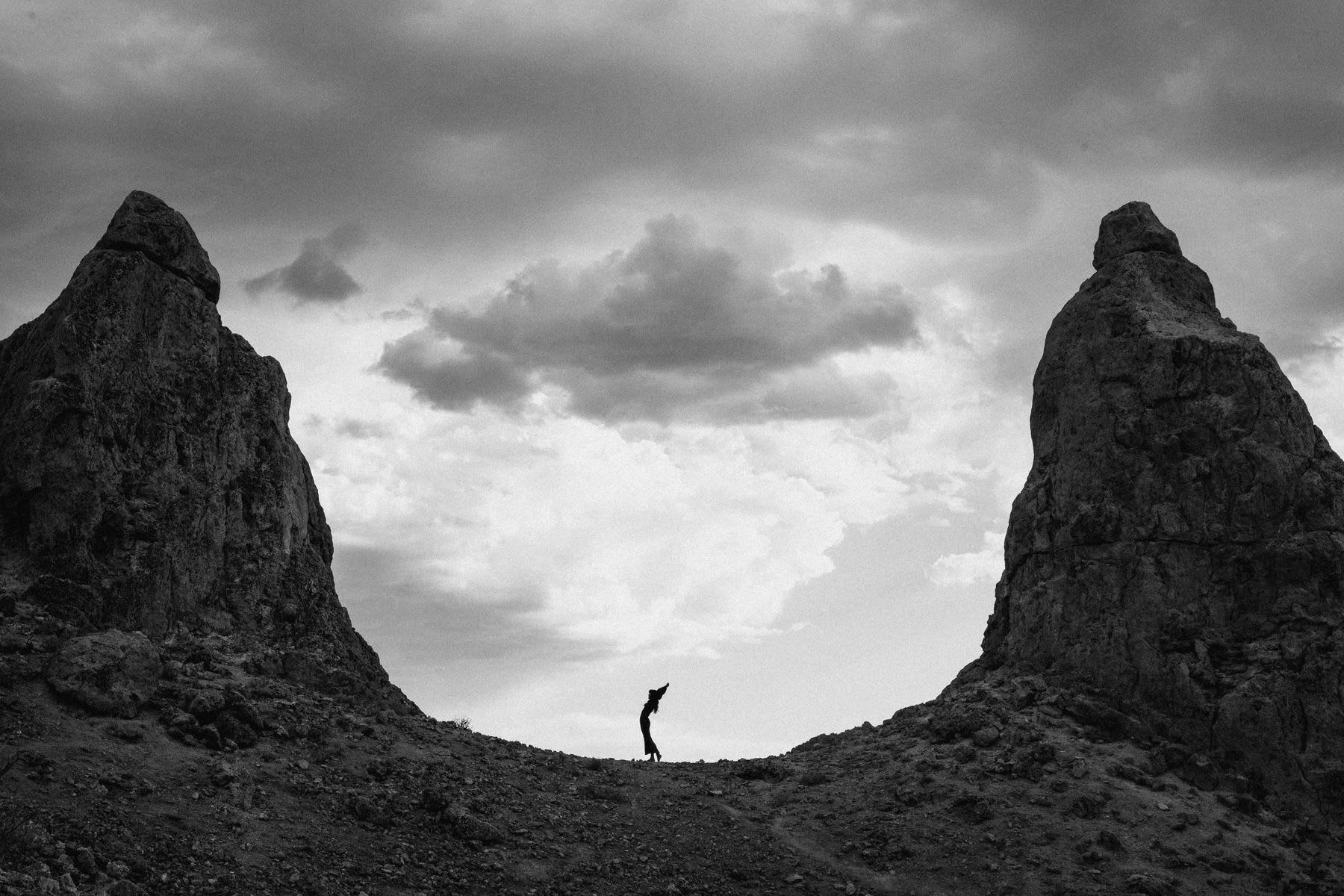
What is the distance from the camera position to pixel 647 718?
3912 cm

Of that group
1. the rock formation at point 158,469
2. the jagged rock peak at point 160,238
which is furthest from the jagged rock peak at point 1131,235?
the jagged rock peak at point 160,238

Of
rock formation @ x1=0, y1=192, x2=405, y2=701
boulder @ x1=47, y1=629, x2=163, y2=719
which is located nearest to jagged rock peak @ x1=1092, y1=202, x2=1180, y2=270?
rock formation @ x1=0, y1=192, x2=405, y2=701

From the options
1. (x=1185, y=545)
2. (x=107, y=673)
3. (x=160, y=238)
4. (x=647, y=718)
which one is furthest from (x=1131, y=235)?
(x=107, y=673)

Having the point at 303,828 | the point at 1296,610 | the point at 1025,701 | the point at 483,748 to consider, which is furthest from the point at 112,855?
the point at 1296,610

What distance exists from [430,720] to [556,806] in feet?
19.6

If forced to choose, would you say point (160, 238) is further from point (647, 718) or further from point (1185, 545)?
point (1185, 545)

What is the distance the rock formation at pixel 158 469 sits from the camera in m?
29.3

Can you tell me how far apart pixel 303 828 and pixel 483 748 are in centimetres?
902

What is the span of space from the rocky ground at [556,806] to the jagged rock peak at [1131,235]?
15.4 m

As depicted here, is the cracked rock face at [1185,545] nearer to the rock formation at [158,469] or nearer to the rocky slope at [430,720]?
the rocky slope at [430,720]

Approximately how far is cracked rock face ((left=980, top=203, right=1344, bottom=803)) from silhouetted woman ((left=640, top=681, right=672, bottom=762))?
10509 millimetres

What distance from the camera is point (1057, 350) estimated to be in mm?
40250

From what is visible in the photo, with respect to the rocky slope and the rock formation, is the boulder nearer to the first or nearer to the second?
the rocky slope

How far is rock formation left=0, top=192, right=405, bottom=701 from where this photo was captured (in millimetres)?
29328
